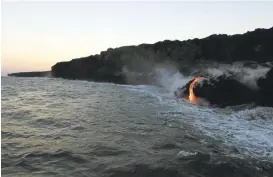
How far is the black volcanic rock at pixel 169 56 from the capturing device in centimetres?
5150

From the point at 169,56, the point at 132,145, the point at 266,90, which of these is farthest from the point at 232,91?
the point at 169,56

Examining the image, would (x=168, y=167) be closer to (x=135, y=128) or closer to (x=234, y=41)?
(x=135, y=128)

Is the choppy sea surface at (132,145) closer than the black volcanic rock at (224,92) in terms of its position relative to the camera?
Yes

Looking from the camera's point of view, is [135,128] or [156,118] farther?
[156,118]

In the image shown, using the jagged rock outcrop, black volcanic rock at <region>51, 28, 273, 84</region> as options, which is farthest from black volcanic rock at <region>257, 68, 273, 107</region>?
black volcanic rock at <region>51, 28, 273, 84</region>

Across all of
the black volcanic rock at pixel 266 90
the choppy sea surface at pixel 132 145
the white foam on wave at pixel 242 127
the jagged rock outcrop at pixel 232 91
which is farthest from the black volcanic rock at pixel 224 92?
the choppy sea surface at pixel 132 145

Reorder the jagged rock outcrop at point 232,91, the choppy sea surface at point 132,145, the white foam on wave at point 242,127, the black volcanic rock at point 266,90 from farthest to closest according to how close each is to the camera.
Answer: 1. the jagged rock outcrop at point 232,91
2. the black volcanic rock at point 266,90
3. the white foam on wave at point 242,127
4. the choppy sea surface at point 132,145

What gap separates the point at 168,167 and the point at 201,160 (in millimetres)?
A: 1188

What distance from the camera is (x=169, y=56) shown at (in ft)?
228

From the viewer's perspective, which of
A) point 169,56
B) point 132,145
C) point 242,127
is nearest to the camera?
point 132,145

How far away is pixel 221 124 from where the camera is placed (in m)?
14.9

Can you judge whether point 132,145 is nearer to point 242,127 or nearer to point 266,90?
point 242,127

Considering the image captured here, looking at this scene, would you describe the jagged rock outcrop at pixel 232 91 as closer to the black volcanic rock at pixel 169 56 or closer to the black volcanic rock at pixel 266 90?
the black volcanic rock at pixel 266 90

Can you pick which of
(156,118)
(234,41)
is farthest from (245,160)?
(234,41)
